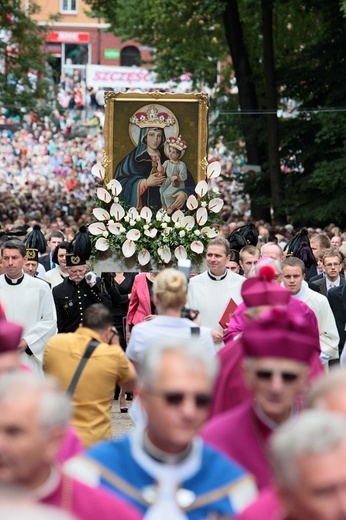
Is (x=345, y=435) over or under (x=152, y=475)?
over

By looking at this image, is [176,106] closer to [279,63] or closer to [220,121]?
[220,121]

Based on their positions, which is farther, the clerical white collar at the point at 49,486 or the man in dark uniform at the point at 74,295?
the man in dark uniform at the point at 74,295

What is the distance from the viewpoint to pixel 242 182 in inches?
1297

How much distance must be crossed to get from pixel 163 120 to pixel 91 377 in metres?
8.74

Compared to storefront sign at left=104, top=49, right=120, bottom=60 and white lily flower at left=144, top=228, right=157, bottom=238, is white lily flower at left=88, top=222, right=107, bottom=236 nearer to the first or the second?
white lily flower at left=144, top=228, right=157, bottom=238

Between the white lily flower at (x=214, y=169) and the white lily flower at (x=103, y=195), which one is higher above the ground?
the white lily flower at (x=214, y=169)

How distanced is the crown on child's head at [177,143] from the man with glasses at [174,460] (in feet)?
37.7

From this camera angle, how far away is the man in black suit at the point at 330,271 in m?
14.4

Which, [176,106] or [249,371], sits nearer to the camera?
[249,371]

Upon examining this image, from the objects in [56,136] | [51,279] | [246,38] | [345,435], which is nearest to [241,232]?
[51,279]

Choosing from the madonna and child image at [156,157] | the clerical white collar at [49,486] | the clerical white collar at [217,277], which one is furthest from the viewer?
the madonna and child image at [156,157]

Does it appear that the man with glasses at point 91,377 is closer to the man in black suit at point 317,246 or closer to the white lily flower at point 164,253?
the white lily flower at point 164,253

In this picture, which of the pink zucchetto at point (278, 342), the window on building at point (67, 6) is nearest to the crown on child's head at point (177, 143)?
the pink zucchetto at point (278, 342)

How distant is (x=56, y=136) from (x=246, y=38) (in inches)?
665
